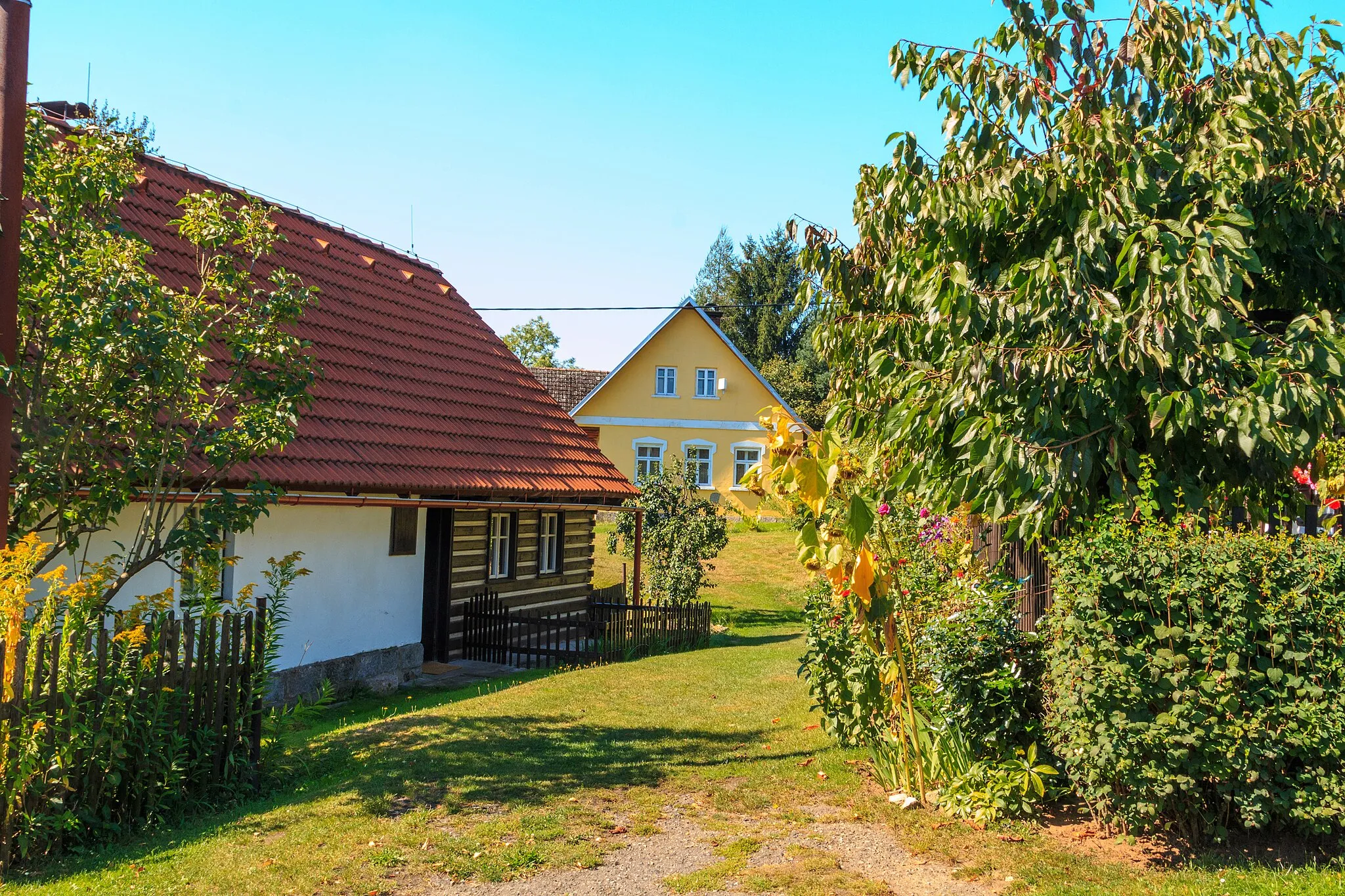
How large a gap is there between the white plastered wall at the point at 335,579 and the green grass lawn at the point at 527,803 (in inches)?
40.3

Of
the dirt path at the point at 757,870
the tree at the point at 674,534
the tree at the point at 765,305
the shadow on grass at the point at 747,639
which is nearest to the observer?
the dirt path at the point at 757,870

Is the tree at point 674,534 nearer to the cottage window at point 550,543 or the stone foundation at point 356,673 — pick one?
the cottage window at point 550,543

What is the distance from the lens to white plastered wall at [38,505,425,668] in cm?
1091

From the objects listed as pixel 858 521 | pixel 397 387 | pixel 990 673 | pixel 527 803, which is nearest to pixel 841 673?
pixel 990 673

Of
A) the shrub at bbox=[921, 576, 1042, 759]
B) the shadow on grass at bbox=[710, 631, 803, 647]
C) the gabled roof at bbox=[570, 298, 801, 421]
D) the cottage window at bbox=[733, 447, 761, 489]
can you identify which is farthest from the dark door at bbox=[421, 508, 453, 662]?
the cottage window at bbox=[733, 447, 761, 489]

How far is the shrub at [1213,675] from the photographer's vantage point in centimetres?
514

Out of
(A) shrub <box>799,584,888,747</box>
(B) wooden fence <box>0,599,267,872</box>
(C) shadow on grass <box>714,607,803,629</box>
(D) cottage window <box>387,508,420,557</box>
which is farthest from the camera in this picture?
(C) shadow on grass <box>714,607,803,629</box>

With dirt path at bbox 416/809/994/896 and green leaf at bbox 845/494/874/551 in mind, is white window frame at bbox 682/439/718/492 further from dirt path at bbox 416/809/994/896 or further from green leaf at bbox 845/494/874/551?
green leaf at bbox 845/494/874/551

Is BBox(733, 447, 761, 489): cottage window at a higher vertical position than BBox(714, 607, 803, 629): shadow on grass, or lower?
higher

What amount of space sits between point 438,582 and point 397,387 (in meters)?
2.93

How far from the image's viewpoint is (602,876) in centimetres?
559

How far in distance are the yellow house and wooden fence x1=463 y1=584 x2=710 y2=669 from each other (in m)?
20.1

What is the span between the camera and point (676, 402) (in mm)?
38312

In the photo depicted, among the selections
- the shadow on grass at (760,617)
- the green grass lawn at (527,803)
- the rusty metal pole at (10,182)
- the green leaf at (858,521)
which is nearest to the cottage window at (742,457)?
the shadow on grass at (760,617)
